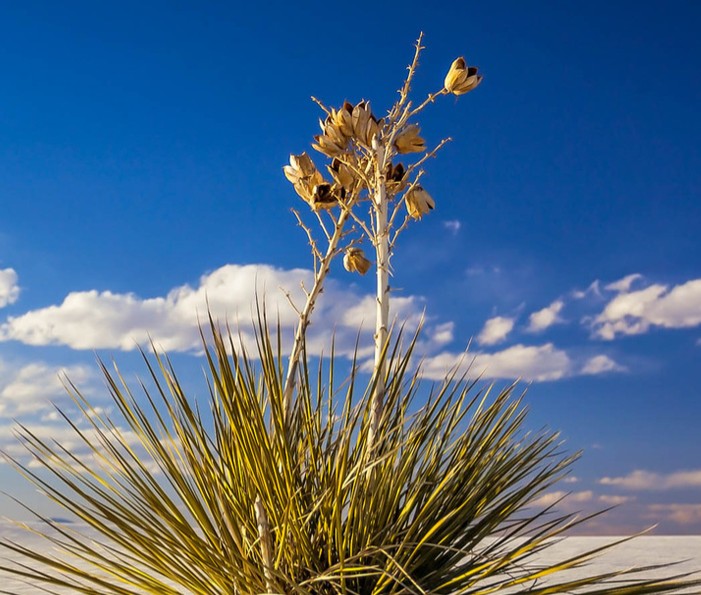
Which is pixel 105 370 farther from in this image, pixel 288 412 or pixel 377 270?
pixel 377 270

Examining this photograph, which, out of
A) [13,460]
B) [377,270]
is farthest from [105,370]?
[377,270]

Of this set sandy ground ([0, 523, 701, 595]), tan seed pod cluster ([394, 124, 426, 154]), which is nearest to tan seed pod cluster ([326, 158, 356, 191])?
tan seed pod cluster ([394, 124, 426, 154])

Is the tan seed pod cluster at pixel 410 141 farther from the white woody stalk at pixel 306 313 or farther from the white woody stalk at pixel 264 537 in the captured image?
the white woody stalk at pixel 264 537

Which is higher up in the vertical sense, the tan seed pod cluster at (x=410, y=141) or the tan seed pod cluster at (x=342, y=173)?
the tan seed pod cluster at (x=410, y=141)

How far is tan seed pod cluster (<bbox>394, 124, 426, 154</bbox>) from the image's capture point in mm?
1830

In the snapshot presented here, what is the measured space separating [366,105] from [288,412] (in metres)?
0.73

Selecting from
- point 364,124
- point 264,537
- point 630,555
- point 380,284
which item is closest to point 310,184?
point 364,124

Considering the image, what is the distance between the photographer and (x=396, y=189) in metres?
1.83

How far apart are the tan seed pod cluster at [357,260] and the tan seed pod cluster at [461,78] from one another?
446mm

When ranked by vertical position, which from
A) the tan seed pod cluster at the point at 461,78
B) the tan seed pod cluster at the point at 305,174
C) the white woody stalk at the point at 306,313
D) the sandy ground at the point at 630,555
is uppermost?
the tan seed pod cluster at the point at 461,78

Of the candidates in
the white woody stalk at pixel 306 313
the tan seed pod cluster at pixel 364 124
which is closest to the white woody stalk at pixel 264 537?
the white woody stalk at pixel 306 313

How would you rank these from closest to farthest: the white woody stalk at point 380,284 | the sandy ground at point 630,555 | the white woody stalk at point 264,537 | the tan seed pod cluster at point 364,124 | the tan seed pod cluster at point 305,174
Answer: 1. the white woody stalk at point 264,537
2. the white woody stalk at point 380,284
3. the tan seed pod cluster at point 364,124
4. the tan seed pod cluster at point 305,174
5. the sandy ground at point 630,555

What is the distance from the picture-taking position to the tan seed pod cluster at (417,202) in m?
1.78

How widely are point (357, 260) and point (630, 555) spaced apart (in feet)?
9.11
